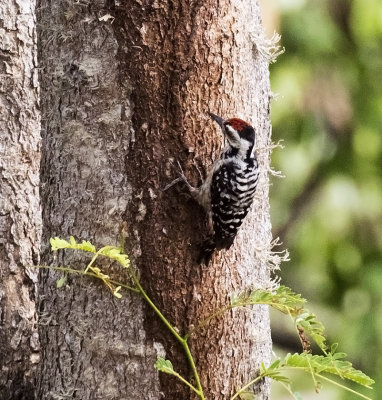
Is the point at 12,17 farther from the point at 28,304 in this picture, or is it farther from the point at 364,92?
the point at 364,92

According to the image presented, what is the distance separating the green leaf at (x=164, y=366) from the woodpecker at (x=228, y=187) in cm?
39

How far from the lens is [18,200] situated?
13.3ft

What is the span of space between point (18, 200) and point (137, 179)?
1490 mm

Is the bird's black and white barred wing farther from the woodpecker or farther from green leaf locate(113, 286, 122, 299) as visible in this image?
green leaf locate(113, 286, 122, 299)

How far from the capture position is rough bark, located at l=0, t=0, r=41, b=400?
3.81 metres

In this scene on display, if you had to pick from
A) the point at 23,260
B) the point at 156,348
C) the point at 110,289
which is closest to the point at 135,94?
the point at 110,289

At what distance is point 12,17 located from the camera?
167 inches

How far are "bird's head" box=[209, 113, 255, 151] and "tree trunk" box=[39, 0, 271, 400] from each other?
0.04m

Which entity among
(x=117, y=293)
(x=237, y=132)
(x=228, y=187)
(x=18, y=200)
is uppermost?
(x=237, y=132)

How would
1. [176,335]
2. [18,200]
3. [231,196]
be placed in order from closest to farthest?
[176,335] → [231,196] → [18,200]

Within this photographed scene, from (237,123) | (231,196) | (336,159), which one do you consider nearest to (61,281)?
(231,196)

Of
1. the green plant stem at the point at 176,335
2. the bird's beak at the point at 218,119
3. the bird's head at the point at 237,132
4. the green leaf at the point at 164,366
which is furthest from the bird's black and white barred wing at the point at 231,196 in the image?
the green leaf at the point at 164,366

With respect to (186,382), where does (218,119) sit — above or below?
above

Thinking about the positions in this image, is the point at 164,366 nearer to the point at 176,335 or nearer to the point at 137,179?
the point at 176,335
